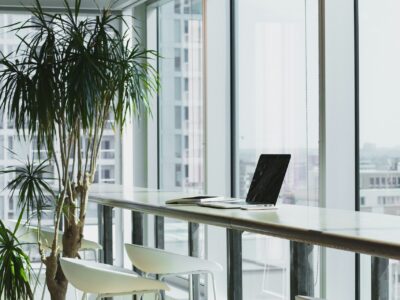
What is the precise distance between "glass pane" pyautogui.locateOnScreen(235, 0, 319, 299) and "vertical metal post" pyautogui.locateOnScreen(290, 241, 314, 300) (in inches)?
59.5

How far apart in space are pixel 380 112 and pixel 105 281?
5.14 ft

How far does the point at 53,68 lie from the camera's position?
13.2 ft

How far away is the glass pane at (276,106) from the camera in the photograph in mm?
4258

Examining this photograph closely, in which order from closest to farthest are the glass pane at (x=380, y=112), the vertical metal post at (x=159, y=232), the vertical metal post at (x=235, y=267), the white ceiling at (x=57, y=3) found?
the vertical metal post at (x=235, y=267) < the glass pane at (x=380, y=112) < the vertical metal post at (x=159, y=232) < the white ceiling at (x=57, y=3)

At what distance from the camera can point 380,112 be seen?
12.3ft

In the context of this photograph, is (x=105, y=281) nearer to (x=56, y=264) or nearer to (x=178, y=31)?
(x=56, y=264)

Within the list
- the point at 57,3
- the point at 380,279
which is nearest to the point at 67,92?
the point at 380,279

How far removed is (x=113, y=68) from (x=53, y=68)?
12.1 inches

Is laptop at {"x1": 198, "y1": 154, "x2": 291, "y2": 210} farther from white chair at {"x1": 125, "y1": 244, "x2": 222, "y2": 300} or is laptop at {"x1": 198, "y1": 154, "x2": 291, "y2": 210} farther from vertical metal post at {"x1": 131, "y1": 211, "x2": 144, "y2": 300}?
vertical metal post at {"x1": 131, "y1": 211, "x2": 144, "y2": 300}

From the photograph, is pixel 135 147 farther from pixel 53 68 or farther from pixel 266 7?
pixel 53 68

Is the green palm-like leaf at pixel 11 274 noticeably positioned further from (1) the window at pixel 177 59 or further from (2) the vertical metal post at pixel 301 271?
(1) the window at pixel 177 59

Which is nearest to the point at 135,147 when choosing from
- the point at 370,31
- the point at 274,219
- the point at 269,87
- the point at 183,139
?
the point at 183,139

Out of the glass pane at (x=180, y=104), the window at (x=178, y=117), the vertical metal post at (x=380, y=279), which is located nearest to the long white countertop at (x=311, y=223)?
the vertical metal post at (x=380, y=279)

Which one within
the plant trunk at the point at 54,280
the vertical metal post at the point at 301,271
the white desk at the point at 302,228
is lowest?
the plant trunk at the point at 54,280
